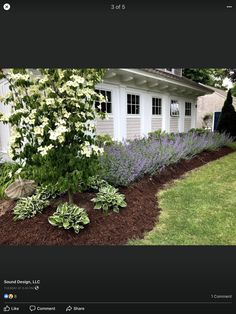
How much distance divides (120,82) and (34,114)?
17.5 feet

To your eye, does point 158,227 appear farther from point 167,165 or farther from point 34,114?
point 167,165

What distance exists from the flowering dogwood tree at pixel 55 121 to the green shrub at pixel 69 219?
373 millimetres

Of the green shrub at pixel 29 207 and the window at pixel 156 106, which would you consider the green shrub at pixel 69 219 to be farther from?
the window at pixel 156 106

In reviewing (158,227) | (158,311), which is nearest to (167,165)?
(158,227)

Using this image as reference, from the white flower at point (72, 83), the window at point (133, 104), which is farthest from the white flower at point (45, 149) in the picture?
the window at point (133, 104)

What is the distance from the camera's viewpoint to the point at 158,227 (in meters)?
2.86

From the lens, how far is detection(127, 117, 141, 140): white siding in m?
7.88

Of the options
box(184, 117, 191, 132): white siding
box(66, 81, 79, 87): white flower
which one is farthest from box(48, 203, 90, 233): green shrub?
box(184, 117, 191, 132): white siding

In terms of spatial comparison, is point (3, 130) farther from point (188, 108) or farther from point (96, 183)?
point (188, 108)

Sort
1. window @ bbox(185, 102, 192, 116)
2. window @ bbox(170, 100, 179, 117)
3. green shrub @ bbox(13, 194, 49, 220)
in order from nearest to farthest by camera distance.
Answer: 1. green shrub @ bbox(13, 194, 49, 220)
2. window @ bbox(170, 100, 179, 117)
3. window @ bbox(185, 102, 192, 116)

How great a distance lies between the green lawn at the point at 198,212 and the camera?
2.58 m

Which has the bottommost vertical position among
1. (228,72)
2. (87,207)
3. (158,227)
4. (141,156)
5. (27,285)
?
(158,227)

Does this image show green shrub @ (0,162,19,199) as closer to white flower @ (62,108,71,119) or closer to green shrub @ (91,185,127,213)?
green shrub @ (91,185,127,213)

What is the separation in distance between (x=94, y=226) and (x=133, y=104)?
19.6 ft
